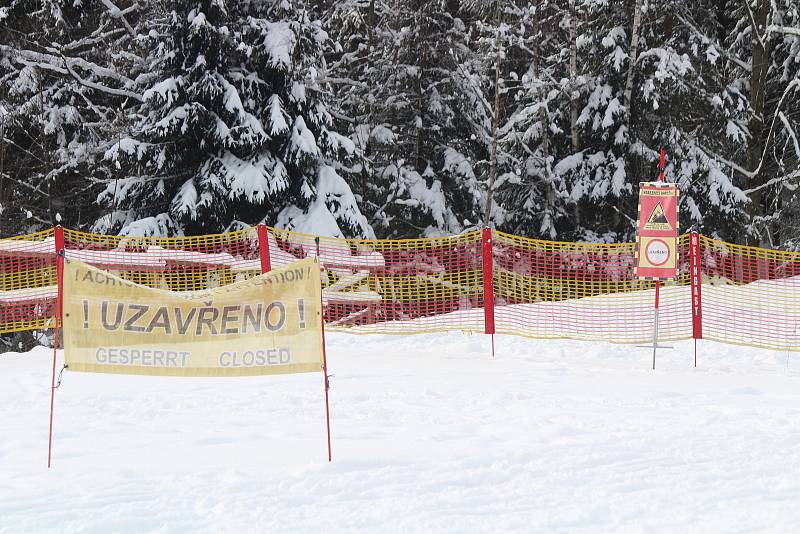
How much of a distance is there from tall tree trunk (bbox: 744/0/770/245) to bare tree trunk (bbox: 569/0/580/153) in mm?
4479

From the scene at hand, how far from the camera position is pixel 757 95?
76.2 feet

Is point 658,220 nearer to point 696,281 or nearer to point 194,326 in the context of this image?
point 696,281

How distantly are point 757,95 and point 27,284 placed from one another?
18.4 metres

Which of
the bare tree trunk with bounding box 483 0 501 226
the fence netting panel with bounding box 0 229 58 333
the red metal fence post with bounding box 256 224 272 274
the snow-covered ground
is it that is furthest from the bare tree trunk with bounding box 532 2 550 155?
the snow-covered ground

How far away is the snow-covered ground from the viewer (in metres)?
5.27

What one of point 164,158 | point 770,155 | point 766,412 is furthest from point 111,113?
point 766,412

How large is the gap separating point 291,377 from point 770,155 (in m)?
20.3

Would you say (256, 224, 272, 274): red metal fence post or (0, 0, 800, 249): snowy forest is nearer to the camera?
(256, 224, 272, 274): red metal fence post

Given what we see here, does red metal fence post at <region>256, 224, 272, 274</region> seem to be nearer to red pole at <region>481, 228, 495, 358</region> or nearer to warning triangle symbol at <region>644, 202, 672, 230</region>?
red pole at <region>481, 228, 495, 358</region>

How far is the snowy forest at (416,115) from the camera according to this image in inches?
747

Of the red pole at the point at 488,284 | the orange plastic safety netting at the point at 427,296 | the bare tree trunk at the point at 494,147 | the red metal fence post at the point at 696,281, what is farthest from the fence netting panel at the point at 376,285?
the bare tree trunk at the point at 494,147

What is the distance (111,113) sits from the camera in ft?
81.8

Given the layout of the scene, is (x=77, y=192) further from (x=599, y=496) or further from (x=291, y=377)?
(x=599, y=496)

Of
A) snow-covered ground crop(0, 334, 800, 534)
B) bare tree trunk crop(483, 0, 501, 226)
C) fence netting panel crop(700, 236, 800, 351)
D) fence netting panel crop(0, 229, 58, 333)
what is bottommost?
snow-covered ground crop(0, 334, 800, 534)
